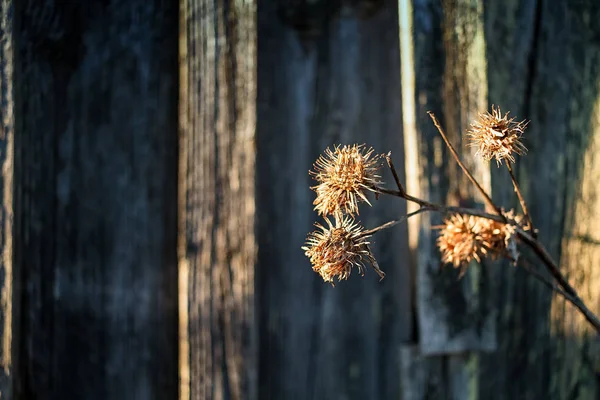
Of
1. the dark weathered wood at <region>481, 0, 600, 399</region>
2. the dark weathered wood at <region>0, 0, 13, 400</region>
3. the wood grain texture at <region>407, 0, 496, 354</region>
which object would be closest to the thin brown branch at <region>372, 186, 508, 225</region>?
the wood grain texture at <region>407, 0, 496, 354</region>

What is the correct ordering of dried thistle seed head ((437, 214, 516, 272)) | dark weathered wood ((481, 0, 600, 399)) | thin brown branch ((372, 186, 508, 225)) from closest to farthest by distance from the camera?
thin brown branch ((372, 186, 508, 225)), dried thistle seed head ((437, 214, 516, 272)), dark weathered wood ((481, 0, 600, 399))

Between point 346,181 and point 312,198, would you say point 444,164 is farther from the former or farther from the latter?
point 346,181

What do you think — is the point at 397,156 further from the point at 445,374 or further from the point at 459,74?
the point at 445,374

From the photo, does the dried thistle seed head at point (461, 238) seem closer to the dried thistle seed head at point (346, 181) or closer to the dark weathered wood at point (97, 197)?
the dried thistle seed head at point (346, 181)

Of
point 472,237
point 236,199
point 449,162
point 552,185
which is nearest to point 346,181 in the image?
point 472,237

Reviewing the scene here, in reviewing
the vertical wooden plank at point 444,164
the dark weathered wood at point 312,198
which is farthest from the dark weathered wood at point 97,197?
the vertical wooden plank at point 444,164

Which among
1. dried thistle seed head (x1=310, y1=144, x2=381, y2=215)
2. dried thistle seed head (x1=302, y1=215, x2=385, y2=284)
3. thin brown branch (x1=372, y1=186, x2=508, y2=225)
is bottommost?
dried thistle seed head (x1=302, y1=215, x2=385, y2=284)

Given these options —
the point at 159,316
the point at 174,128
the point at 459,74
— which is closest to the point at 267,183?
the point at 174,128

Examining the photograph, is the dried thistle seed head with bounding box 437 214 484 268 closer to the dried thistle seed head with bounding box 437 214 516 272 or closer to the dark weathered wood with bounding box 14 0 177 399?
the dried thistle seed head with bounding box 437 214 516 272
